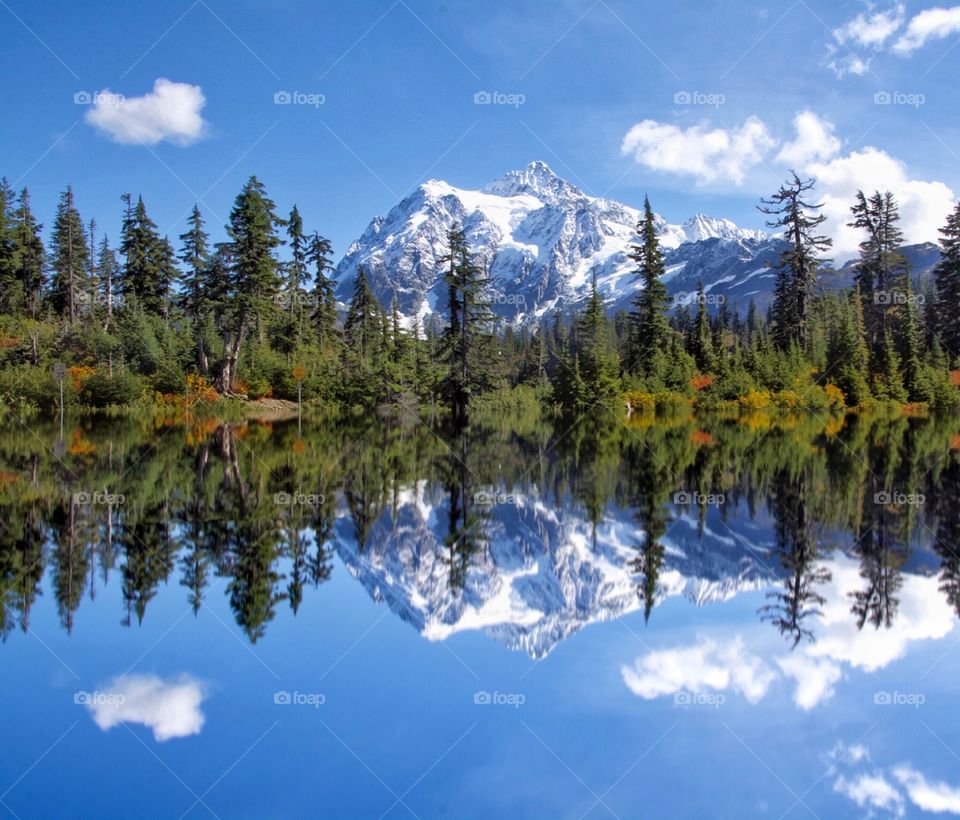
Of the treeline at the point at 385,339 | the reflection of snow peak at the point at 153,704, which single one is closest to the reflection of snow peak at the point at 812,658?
the reflection of snow peak at the point at 153,704

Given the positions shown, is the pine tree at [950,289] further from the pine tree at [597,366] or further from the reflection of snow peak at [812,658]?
the reflection of snow peak at [812,658]

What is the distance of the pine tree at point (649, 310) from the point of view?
5109 cm

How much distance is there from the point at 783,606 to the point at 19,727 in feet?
19.7

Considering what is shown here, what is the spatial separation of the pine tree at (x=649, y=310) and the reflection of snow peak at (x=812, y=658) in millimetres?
44280

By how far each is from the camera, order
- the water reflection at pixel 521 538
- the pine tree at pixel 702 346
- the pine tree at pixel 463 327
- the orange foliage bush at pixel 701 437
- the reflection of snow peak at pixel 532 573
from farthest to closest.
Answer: the pine tree at pixel 702 346 < the pine tree at pixel 463 327 < the orange foliage bush at pixel 701 437 < the water reflection at pixel 521 538 < the reflection of snow peak at pixel 532 573

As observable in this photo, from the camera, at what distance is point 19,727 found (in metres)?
4.93

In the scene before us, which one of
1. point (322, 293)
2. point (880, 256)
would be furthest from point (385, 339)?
point (880, 256)

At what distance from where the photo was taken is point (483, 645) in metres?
6.10

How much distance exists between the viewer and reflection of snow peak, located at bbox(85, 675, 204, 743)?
5012 mm

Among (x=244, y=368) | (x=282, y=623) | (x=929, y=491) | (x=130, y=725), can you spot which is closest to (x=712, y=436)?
(x=929, y=491)

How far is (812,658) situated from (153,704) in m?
4.85

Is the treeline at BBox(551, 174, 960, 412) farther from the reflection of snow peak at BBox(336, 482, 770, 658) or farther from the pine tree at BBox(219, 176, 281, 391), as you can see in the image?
the reflection of snow peak at BBox(336, 482, 770, 658)

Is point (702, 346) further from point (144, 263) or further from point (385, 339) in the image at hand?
point (144, 263)

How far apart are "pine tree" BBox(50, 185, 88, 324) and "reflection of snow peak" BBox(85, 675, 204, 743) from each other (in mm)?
56315
